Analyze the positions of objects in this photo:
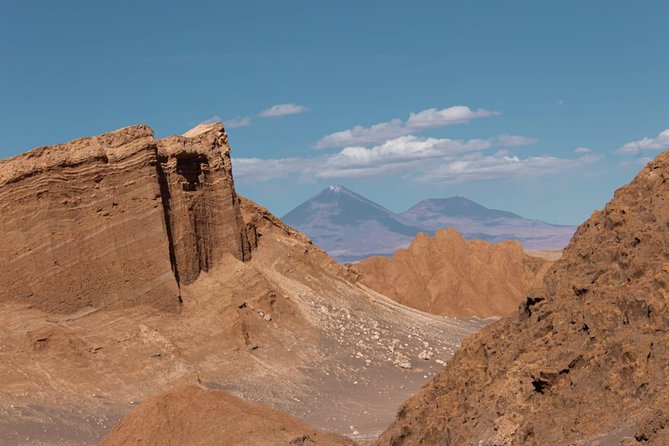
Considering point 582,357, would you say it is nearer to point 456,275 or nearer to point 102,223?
point 102,223

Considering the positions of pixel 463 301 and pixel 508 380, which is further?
pixel 463 301

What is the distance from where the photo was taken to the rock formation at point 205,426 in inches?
862

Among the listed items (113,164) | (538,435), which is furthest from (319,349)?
(538,435)

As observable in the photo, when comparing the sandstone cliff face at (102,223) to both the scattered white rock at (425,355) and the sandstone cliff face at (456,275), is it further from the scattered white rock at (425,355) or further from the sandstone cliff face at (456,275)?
the sandstone cliff face at (456,275)

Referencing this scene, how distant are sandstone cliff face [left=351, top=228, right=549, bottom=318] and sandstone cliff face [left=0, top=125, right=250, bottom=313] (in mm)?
35030

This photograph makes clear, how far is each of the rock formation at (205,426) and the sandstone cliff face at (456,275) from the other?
51321 millimetres

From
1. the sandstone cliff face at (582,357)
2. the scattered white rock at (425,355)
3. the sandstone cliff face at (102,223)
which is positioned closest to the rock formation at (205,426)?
the sandstone cliff face at (582,357)

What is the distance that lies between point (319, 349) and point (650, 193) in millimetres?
27008

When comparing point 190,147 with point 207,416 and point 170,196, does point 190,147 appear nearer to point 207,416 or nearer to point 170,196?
point 170,196

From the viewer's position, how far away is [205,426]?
2231 cm

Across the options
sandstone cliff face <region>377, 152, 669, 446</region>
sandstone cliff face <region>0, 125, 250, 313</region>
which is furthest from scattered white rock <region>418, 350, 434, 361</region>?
sandstone cliff face <region>377, 152, 669, 446</region>

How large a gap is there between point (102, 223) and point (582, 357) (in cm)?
2604

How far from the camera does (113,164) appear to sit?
3850 centimetres

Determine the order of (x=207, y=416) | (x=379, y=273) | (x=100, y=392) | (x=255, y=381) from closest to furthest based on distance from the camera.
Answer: (x=207, y=416), (x=100, y=392), (x=255, y=381), (x=379, y=273)
